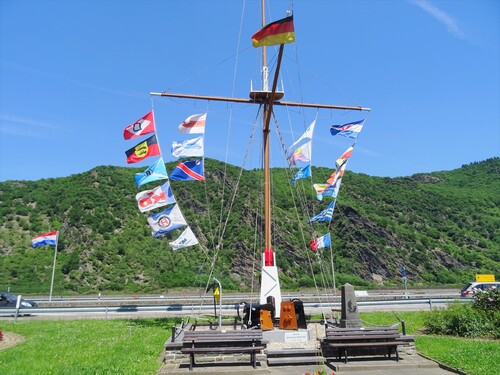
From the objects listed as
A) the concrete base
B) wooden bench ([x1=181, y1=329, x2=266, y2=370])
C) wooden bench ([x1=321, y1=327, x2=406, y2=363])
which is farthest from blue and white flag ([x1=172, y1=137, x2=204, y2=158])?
wooden bench ([x1=321, y1=327, x2=406, y2=363])

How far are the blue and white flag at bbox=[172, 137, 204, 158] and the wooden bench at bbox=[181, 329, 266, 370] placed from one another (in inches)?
325

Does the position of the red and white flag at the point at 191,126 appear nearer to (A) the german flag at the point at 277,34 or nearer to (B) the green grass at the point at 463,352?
(A) the german flag at the point at 277,34

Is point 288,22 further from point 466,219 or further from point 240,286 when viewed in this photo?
point 466,219

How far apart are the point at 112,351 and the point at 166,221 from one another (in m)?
5.68

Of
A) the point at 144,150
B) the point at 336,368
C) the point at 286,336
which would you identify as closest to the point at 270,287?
the point at 286,336

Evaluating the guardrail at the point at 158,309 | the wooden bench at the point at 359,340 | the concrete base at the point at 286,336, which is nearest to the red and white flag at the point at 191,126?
the concrete base at the point at 286,336

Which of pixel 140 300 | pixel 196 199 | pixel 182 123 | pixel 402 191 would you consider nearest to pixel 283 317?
pixel 182 123

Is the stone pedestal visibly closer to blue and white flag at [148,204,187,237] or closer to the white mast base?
the white mast base

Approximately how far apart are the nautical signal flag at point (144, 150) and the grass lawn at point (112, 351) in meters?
6.78

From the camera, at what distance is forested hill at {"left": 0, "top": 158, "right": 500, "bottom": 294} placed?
43531mm

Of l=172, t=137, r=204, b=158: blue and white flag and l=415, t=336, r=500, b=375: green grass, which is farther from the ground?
l=172, t=137, r=204, b=158: blue and white flag

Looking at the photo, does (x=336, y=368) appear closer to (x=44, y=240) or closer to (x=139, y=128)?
(x=139, y=128)

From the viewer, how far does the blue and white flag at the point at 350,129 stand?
1902 cm

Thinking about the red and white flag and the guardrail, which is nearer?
the red and white flag
